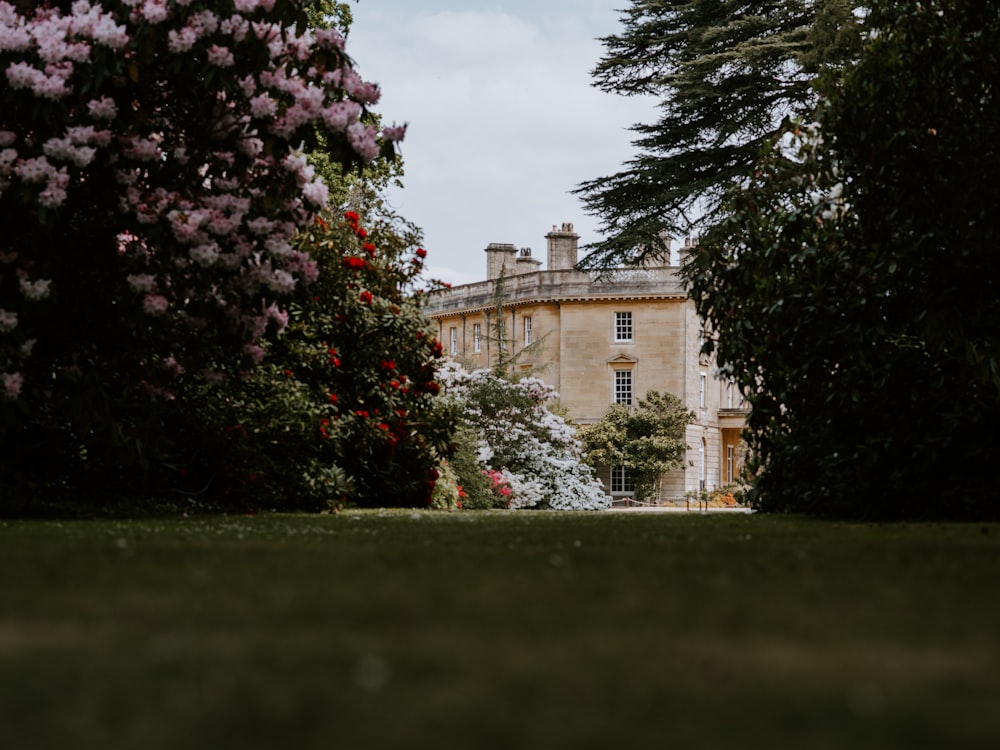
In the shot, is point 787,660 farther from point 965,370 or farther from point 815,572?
point 965,370

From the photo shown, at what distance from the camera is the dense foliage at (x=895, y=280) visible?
13.9 m

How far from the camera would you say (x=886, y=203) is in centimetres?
1472

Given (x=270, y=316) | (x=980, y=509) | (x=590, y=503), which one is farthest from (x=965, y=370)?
(x=590, y=503)

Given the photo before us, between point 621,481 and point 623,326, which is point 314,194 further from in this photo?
point 623,326

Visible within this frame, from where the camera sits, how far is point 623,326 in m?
73.9

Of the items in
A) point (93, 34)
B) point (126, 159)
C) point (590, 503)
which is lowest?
A: point (590, 503)

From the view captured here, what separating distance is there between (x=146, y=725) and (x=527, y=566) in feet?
13.1

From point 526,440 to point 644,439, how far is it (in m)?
28.9

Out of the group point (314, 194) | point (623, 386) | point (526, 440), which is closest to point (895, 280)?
point (314, 194)

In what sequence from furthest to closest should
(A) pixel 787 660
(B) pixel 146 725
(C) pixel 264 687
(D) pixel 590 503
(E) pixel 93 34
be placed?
(D) pixel 590 503
(E) pixel 93 34
(A) pixel 787 660
(C) pixel 264 687
(B) pixel 146 725

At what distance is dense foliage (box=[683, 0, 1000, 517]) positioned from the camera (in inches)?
547

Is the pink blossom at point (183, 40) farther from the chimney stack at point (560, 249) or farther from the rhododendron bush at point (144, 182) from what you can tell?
the chimney stack at point (560, 249)

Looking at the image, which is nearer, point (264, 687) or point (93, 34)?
point (264, 687)

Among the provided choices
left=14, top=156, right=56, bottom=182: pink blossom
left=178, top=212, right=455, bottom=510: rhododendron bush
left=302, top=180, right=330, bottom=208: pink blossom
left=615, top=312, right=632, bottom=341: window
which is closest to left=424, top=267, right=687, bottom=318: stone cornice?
left=615, top=312, right=632, bottom=341: window
